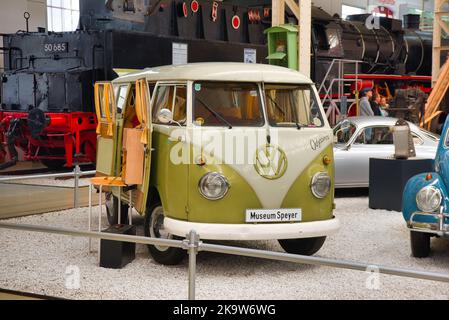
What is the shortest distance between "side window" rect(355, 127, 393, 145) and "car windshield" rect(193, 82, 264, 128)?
5.47m

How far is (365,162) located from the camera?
1198 centimetres

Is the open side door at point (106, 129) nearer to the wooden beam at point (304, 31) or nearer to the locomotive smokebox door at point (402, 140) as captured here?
the wooden beam at point (304, 31)

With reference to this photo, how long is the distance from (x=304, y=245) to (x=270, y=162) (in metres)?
1.16

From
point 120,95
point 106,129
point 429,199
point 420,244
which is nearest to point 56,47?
point 120,95

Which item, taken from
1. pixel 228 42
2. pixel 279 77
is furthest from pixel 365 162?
pixel 228 42

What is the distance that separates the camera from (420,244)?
296 inches

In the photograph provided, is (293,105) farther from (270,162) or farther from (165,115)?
(165,115)

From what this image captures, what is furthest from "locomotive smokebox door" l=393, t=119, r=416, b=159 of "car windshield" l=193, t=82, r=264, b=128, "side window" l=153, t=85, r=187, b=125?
"side window" l=153, t=85, r=187, b=125

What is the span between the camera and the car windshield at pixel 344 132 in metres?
12.2

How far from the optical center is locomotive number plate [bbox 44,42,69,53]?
14.9m

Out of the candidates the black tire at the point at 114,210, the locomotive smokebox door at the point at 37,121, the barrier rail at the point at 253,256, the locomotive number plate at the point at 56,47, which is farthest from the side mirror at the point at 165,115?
the locomotive number plate at the point at 56,47

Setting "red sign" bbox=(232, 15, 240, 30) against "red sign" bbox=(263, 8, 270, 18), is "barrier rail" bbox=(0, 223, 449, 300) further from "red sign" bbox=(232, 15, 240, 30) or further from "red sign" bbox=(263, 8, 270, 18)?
"red sign" bbox=(263, 8, 270, 18)
